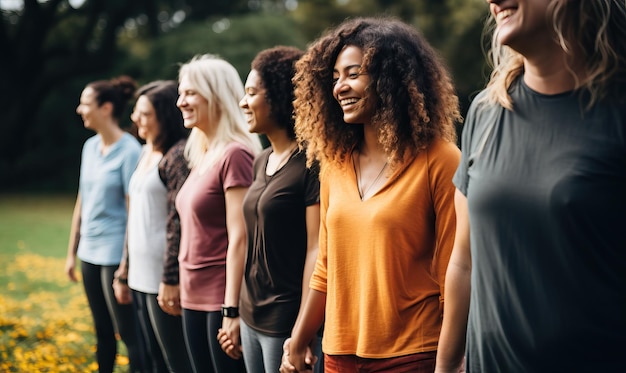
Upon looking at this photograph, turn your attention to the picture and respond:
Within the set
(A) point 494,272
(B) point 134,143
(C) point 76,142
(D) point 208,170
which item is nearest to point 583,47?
(A) point 494,272

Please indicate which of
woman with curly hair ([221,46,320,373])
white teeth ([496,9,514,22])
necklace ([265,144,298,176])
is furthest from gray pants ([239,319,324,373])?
white teeth ([496,9,514,22])

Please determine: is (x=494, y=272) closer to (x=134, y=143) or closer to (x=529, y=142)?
(x=529, y=142)

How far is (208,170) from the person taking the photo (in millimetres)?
4074

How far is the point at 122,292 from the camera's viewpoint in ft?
16.7

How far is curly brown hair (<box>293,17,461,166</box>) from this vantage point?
275cm

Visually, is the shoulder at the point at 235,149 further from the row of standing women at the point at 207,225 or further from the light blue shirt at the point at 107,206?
the light blue shirt at the point at 107,206

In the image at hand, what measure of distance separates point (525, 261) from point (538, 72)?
49 cm

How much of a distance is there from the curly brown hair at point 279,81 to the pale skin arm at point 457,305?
150 cm

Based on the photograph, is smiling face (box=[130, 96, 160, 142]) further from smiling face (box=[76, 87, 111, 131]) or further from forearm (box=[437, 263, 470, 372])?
forearm (box=[437, 263, 470, 372])

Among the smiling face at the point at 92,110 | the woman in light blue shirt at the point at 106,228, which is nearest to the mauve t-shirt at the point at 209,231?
the woman in light blue shirt at the point at 106,228

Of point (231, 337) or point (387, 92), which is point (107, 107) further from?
point (387, 92)

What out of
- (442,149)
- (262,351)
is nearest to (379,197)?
(442,149)

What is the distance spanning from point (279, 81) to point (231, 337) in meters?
1.25

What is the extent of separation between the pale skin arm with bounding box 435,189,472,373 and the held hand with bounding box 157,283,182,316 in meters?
2.29
